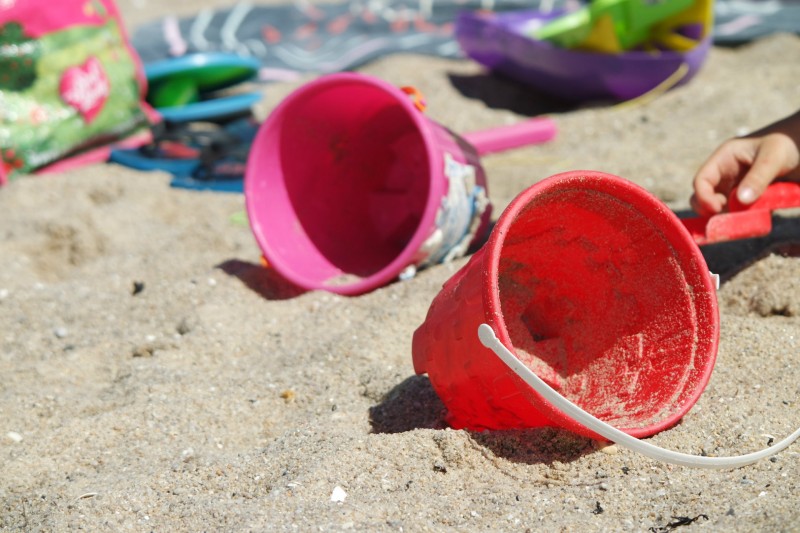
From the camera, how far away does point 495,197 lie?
2514 millimetres

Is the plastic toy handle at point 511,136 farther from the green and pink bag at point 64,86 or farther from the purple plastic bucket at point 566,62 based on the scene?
the green and pink bag at point 64,86

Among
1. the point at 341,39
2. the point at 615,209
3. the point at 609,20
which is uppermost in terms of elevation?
the point at 615,209

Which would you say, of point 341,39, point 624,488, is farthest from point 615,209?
point 341,39

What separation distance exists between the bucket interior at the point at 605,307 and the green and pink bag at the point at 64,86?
1.91 meters

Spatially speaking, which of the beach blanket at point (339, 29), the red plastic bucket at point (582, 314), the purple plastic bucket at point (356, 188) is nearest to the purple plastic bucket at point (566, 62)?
the beach blanket at point (339, 29)

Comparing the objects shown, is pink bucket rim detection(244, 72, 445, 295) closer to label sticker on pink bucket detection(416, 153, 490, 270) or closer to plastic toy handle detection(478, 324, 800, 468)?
label sticker on pink bucket detection(416, 153, 490, 270)

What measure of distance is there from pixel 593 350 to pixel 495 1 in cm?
327

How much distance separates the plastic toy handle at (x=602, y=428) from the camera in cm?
120

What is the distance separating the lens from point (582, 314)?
5.41 feet

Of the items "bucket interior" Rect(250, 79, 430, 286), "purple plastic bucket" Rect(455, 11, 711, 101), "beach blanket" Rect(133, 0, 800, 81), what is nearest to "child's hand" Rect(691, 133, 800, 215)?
"bucket interior" Rect(250, 79, 430, 286)

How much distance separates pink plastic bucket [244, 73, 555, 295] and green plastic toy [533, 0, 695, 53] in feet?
4.02

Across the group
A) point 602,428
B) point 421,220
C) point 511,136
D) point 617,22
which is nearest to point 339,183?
point 421,220

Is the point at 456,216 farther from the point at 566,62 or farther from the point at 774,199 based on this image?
the point at 566,62

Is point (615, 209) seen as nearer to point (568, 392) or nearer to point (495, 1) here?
point (568, 392)
